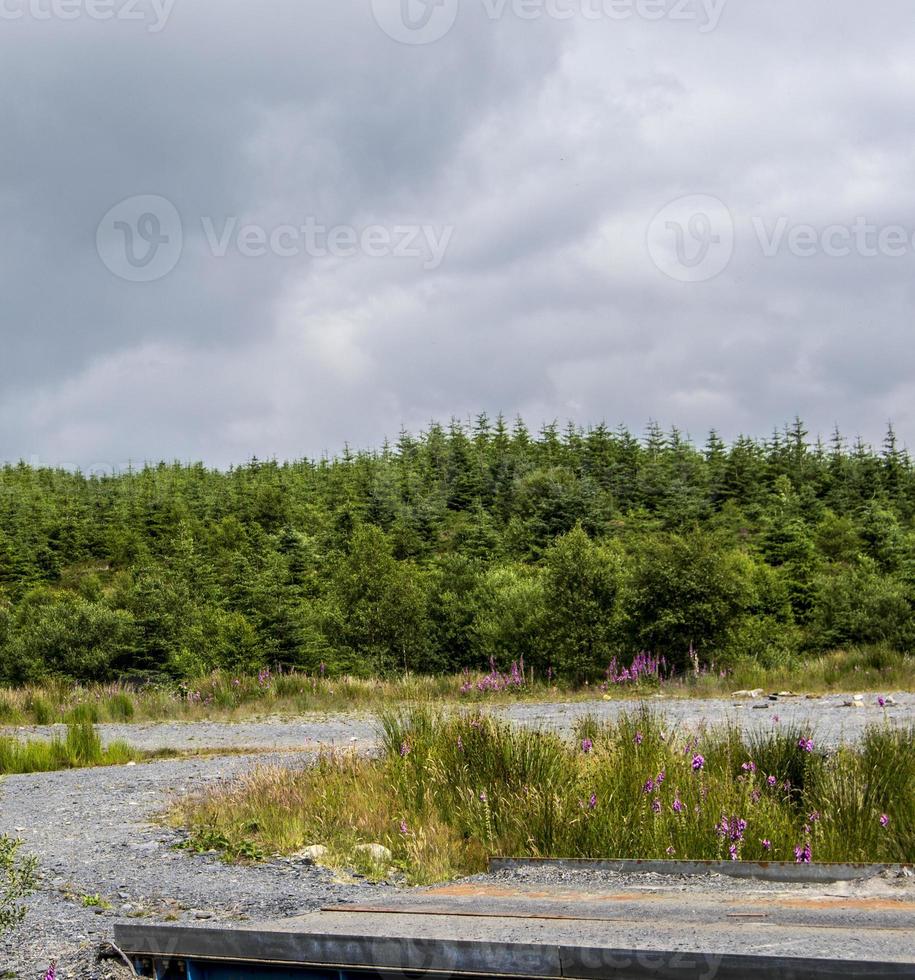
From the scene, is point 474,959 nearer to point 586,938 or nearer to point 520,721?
point 586,938

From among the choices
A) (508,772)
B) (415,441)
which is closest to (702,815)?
(508,772)

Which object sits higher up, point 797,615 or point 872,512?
point 872,512

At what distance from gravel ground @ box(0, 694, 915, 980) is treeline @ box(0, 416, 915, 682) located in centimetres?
1048

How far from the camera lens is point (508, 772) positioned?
8711 mm

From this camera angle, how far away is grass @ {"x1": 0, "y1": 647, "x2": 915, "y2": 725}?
2086 centimetres

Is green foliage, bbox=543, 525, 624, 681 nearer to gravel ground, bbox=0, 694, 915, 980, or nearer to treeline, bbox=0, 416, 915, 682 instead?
treeline, bbox=0, 416, 915, 682

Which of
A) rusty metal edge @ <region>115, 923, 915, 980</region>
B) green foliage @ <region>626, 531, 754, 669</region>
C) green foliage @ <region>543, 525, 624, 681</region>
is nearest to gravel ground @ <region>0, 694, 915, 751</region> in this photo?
green foliage @ <region>543, 525, 624, 681</region>

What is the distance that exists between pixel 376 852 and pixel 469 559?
38.3 m

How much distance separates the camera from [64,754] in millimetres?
14969

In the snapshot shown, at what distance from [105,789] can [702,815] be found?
25.0 feet

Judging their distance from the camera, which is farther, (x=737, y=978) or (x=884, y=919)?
(x=884, y=919)

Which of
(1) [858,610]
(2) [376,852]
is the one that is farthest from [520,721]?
(1) [858,610]

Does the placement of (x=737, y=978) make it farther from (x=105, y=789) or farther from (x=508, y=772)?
(x=105, y=789)

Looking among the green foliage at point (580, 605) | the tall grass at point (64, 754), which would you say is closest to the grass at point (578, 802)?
the tall grass at point (64, 754)
